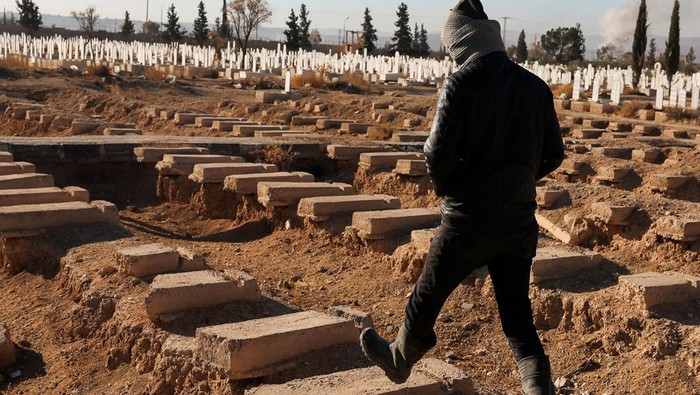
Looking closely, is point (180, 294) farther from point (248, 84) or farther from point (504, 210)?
point (248, 84)

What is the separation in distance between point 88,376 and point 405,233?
2.65 meters

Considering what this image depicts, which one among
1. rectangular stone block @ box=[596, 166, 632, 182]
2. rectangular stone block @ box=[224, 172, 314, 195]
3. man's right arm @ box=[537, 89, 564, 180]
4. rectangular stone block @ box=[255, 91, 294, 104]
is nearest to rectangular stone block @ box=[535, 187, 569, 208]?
rectangular stone block @ box=[224, 172, 314, 195]

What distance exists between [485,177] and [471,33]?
1.74ft

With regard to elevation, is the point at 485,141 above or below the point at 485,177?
above

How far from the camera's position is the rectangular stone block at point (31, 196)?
6270 mm

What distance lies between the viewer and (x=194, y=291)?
428 centimetres

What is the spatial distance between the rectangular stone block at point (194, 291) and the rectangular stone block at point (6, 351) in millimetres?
775

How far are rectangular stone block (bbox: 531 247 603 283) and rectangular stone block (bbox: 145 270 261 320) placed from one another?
1.76 m

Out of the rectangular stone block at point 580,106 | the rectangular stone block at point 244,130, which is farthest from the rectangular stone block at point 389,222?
the rectangular stone block at point 580,106

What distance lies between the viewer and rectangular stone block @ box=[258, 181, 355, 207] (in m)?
6.93

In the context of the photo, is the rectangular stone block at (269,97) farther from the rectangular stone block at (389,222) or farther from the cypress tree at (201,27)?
the cypress tree at (201,27)

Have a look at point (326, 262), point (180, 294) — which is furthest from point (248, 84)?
point (180, 294)

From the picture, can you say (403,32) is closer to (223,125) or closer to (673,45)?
(673,45)

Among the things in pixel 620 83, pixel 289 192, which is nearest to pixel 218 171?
pixel 289 192
